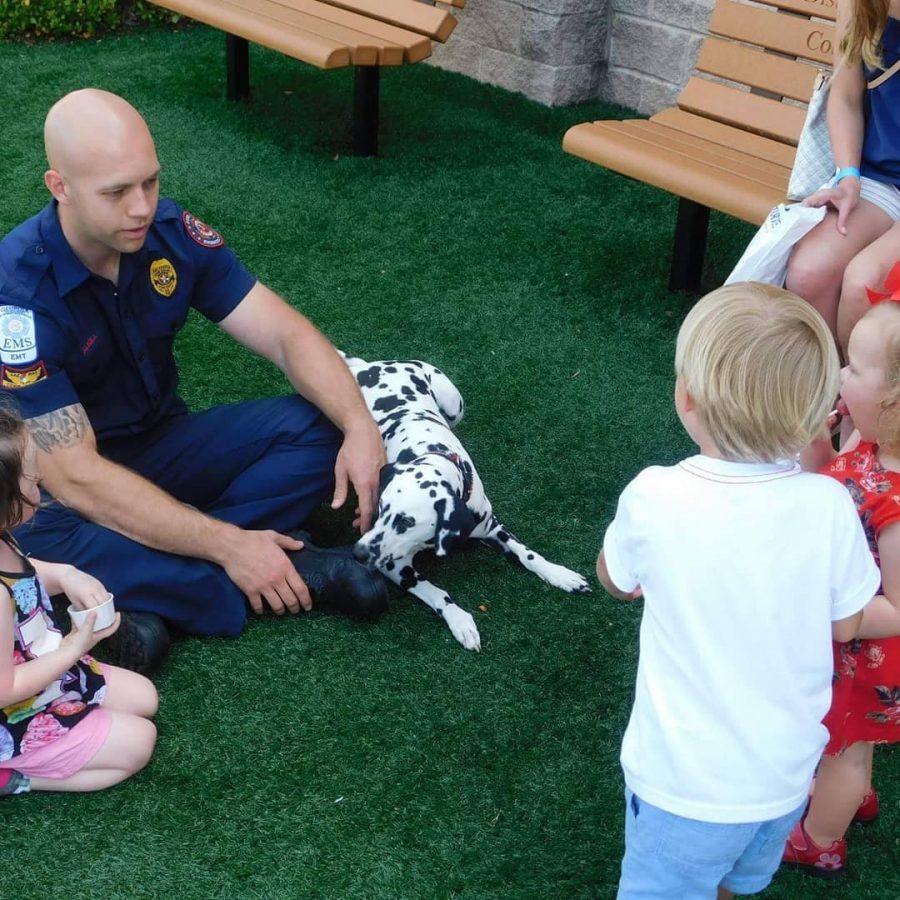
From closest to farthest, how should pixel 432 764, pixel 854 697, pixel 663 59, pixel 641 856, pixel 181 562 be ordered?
pixel 641 856 < pixel 854 697 < pixel 432 764 < pixel 181 562 < pixel 663 59

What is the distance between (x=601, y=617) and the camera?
3.62 meters

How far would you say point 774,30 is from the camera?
520 centimetres

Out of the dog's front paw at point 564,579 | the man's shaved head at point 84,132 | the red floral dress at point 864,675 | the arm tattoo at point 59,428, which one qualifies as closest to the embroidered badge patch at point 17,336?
the arm tattoo at point 59,428

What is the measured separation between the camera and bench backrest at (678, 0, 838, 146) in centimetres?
508

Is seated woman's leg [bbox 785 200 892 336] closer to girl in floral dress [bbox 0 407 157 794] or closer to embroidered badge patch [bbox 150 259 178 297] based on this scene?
embroidered badge patch [bbox 150 259 178 297]

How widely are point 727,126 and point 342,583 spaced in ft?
9.64

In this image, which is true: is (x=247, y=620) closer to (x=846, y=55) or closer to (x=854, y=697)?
Answer: (x=854, y=697)

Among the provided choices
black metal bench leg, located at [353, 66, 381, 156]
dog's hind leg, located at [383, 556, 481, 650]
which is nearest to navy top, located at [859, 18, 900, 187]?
dog's hind leg, located at [383, 556, 481, 650]

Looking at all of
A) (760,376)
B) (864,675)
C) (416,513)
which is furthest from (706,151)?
(760,376)

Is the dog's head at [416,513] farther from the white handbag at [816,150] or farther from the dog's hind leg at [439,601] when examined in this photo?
the white handbag at [816,150]

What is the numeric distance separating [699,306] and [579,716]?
4.98ft

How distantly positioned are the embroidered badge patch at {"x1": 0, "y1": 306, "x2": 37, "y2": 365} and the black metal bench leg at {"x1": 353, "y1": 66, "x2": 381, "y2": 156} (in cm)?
370

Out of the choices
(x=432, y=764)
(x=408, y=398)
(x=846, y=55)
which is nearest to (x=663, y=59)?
(x=846, y=55)

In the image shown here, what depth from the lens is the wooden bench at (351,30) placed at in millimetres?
6207
